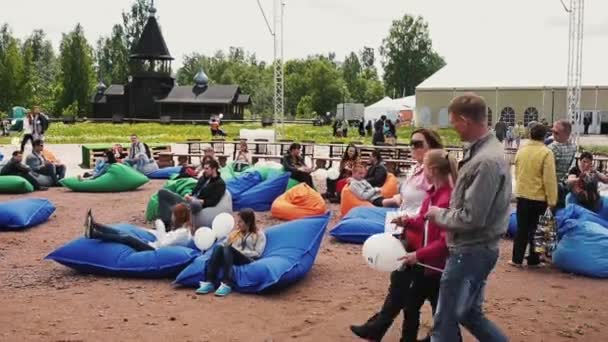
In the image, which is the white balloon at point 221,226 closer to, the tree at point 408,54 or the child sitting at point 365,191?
the child sitting at point 365,191

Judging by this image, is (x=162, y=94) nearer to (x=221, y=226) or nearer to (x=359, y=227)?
(x=359, y=227)

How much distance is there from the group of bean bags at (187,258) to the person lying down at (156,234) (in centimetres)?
7

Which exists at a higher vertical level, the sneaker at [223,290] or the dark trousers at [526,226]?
the dark trousers at [526,226]

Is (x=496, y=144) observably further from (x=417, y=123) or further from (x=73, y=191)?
(x=417, y=123)

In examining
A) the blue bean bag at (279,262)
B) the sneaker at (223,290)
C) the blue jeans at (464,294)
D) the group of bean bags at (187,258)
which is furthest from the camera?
the group of bean bags at (187,258)

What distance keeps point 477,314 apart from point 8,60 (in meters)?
61.3

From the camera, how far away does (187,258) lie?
24.2ft

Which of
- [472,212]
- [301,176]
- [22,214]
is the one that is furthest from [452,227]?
[301,176]

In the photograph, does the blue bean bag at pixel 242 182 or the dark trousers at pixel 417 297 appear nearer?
the dark trousers at pixel 417 297

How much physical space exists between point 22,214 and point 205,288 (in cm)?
470

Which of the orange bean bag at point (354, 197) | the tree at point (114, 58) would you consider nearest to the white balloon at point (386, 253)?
the orange bean bag at point (354, 197)

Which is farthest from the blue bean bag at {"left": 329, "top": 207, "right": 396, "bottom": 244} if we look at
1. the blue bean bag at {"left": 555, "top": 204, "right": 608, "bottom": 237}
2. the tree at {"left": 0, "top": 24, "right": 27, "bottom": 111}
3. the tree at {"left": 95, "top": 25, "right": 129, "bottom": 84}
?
the tree at {"left": 95, "top": 25, "right": 129, "bottom": 84}

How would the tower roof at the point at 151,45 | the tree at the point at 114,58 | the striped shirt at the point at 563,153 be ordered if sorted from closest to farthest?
1. the striped shirt at the point at 563,153
2. the tower roof at the point at 151,45
3. the tree at the point at 114,58

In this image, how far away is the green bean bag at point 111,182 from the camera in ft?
47.5
